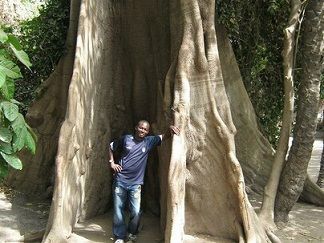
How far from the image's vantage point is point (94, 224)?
639cm

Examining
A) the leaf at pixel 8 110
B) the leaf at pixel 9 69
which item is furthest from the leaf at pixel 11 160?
the leaf at pixel 9 69

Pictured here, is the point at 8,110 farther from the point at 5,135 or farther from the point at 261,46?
the point at 261,46

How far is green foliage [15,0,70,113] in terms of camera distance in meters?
8.91

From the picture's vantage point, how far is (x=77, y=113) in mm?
5957

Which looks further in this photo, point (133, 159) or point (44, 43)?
point (44, 43)

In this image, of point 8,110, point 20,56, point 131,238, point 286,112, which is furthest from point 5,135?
point 286,112

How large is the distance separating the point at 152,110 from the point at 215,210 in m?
Result: 1.76

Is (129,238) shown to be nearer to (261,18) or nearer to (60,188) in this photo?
(60,188)

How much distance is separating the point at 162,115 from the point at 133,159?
75 cm

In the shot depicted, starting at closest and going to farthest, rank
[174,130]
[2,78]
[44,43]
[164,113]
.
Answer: [2,78] → [174,130] → [164,113] → [44,43]

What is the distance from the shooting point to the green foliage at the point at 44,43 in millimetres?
8914

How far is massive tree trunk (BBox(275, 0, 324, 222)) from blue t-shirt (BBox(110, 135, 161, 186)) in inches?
74.9

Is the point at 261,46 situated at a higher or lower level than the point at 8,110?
higher

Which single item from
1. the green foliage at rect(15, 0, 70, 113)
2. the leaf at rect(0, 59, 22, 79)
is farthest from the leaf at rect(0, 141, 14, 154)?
the green foliage at rect(15, 0, 70, 113)
